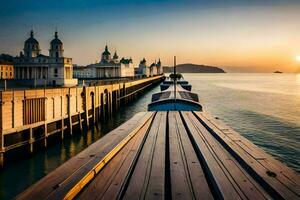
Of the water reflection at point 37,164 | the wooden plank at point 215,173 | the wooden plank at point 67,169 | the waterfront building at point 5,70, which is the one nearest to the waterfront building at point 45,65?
the waterfront building at point 5,70

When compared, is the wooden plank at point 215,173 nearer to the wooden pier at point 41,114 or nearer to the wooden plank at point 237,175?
the wooden plank at point 237,175

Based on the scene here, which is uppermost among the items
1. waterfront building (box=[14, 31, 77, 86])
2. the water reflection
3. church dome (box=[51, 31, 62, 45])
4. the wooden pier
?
church dome (box=[51, 31, 62, 45])

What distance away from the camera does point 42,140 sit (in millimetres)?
20781

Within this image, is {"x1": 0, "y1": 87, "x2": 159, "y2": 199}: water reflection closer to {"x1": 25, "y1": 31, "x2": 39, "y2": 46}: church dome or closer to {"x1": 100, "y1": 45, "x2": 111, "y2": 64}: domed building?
{"x1": 25, "y1": 31, "x2": 39, "y2": 46}: church dome

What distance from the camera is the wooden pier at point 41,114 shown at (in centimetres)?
1733

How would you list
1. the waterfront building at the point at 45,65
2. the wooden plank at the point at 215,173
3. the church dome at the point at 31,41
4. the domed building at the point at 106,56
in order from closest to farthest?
the wooden plank at the point at 215,173 → the waterfront building at the point at 45,65 → the church dome at the point at 31,41 → the domed building at the point at 106,56

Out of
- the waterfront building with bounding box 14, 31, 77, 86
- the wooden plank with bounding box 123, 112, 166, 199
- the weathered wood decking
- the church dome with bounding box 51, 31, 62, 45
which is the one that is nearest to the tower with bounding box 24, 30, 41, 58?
the waterfront building with bounding box 14, 31, 77, 86

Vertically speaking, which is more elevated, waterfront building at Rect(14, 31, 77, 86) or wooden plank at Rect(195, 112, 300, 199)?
waterfront building at Rect(14, 31, 77, 86)

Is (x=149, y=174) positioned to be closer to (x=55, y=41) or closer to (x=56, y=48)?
(x=56, y=48)

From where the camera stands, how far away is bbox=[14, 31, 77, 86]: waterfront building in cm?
7751

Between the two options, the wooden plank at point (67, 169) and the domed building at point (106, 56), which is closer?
the wooden plank at point (67, 169)

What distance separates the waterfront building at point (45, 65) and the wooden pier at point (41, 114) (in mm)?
45194

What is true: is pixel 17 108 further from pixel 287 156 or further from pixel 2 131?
pixel 287 156

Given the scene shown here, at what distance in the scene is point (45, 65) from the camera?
3305 inches
